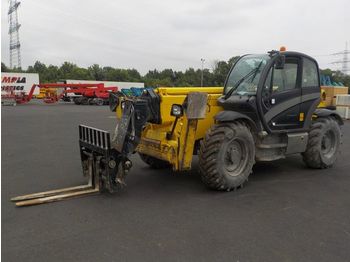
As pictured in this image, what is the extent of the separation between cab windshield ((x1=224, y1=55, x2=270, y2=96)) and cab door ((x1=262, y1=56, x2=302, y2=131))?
20cm

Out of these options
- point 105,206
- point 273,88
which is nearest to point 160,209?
point 105,206

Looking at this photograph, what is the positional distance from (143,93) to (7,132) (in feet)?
28.9

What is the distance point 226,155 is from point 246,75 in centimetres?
163

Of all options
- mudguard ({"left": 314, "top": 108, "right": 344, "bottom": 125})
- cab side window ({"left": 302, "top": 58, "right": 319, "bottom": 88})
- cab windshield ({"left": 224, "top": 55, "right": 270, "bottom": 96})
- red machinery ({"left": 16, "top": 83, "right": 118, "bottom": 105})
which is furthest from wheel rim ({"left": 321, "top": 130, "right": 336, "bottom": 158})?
red machinery ({"left": 16, "top": 83, "right": 118, "bottom": 105})

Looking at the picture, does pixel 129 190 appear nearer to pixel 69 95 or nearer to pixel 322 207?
pixel 322 207

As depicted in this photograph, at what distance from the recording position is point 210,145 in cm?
559

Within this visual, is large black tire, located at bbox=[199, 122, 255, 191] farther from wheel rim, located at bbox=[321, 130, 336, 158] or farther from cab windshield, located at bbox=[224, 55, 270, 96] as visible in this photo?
wheel rim, located at bbox=[321, 130, 336, 158]

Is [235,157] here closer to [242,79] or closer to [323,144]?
[242,79]

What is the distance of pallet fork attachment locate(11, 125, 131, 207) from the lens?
5.29m

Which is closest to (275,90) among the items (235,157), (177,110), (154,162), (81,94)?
(235,157)

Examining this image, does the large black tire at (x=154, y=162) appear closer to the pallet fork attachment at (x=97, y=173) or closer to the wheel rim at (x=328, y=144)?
the pallet fork attachment at (x=97, y=173)

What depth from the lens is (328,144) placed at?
7848mm

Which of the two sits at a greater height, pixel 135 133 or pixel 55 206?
pixel 135 133

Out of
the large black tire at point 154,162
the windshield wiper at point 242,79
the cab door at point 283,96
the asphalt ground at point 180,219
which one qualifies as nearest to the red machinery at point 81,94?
the large black tire at point 154,162
